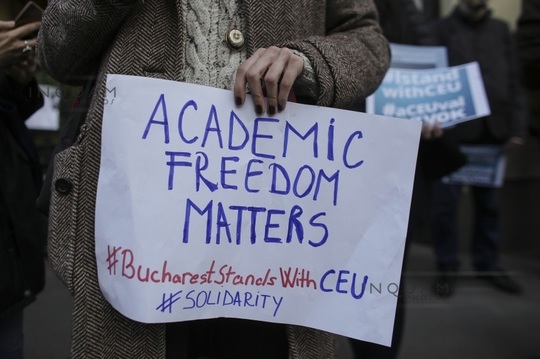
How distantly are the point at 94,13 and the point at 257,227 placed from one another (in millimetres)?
521

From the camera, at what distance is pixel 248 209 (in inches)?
49.6

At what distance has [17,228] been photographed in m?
1.86

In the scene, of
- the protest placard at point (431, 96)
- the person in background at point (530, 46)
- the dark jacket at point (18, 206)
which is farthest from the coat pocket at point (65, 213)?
the person in background at point (530, 46)

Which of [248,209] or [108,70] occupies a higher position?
[108,70]

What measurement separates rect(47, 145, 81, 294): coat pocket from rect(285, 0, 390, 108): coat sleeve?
0.50 m

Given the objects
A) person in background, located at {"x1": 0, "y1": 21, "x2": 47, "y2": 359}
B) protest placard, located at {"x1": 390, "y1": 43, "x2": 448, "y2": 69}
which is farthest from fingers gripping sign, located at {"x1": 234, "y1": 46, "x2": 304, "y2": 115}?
protest placard, located at {"x1": 390, "y1": 43, "x2": 448, "y2": 69}

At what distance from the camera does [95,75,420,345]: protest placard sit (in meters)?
1.21

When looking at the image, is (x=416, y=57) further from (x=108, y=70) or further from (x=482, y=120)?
(x=108, y=70)

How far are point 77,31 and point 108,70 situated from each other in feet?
0.32

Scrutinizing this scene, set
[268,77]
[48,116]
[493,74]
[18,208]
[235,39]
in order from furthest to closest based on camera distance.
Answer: [493,74]
[48,116]
[18,208]
[235,39]
[268,77]

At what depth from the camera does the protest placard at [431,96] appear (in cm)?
250

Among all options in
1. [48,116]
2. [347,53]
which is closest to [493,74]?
[48,116]

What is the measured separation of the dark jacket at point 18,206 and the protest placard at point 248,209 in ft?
2.35

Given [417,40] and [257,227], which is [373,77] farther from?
[417,40]
